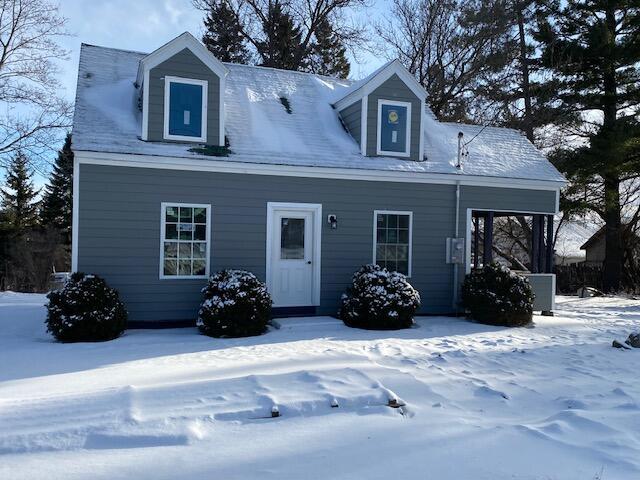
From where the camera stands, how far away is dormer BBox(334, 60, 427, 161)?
12008mm

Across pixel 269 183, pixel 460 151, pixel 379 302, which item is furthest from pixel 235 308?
pixel 460 151

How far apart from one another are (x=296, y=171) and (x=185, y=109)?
8.03 ft

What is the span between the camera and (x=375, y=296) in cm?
1028

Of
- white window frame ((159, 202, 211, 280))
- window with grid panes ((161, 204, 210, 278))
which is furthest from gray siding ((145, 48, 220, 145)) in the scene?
window with grid panes ((161, 204, 210, 278))

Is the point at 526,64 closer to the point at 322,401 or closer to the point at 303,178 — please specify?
the point at 303,178

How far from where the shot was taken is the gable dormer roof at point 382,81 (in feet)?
39.4

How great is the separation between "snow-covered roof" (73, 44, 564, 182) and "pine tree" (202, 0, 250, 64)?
12502 mm

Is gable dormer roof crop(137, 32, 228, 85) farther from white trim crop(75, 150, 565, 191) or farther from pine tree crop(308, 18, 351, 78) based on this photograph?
pine tree crop(308, 18, 351, 78)

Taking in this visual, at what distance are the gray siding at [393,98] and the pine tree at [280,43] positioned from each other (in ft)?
45.6

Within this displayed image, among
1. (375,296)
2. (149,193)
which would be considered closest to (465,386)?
Result: (375,296)

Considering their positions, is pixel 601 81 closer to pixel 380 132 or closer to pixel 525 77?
pixel 525 77

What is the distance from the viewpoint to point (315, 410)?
5191 millimetres

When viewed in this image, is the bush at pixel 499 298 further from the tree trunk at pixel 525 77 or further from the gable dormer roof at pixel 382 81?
the tree trunk at pixel 525 77

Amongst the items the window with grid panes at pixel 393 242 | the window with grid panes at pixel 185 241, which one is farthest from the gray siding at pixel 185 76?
the window with grid panes at pixel 393 242
